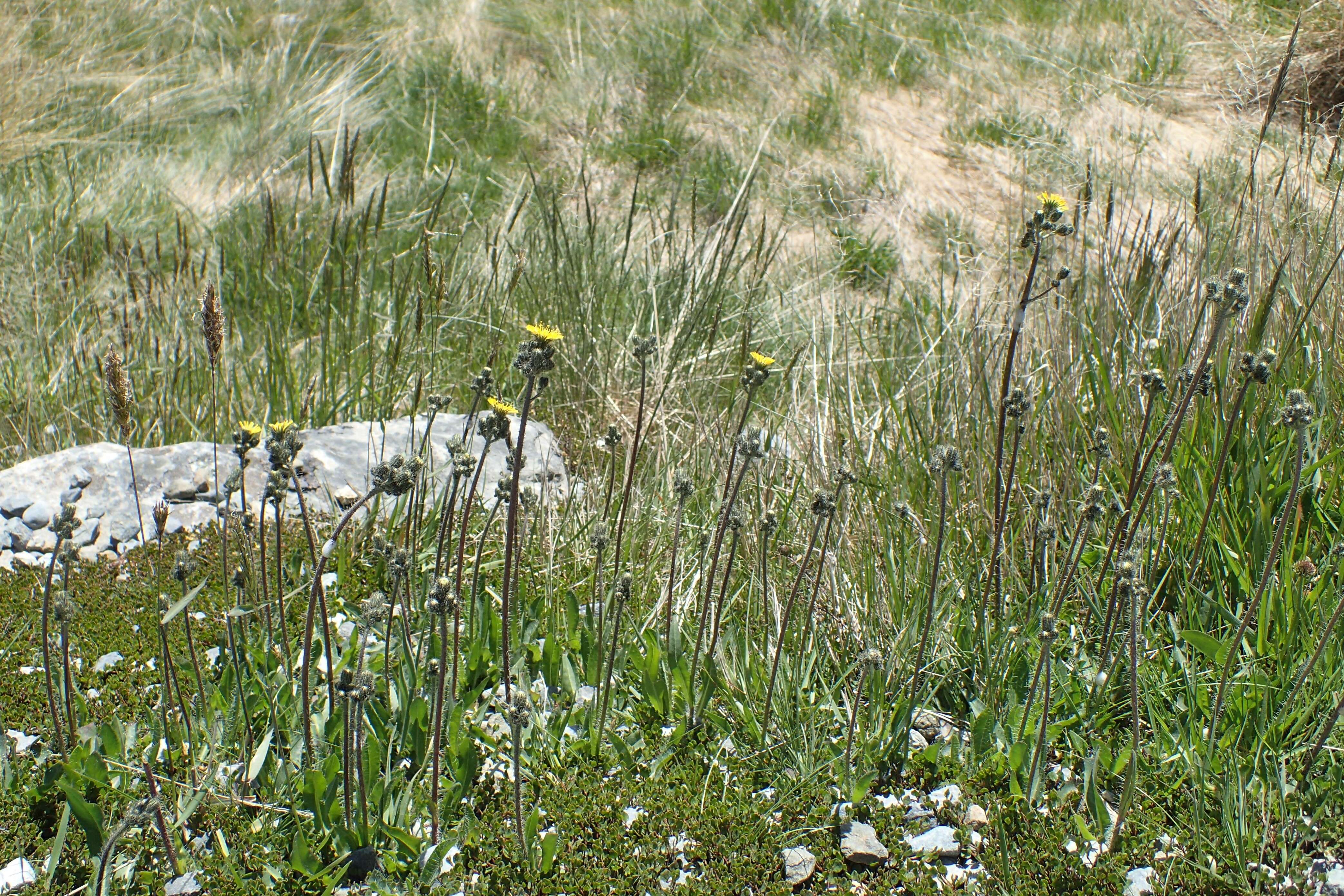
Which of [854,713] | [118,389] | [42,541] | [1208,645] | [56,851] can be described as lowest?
[42,541]

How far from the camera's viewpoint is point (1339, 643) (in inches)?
86.0

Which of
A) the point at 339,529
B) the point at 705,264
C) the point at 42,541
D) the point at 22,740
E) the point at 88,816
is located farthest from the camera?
the point at 705,264

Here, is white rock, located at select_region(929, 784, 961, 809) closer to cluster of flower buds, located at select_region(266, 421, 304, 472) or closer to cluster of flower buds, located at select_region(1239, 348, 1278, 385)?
cluster of flower buds, located at select_region(1239, 348, 1278, 385)

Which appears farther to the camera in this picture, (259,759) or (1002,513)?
(1002,513)

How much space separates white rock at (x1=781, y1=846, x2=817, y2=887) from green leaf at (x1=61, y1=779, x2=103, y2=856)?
129 cm

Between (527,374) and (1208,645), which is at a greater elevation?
(527,374)

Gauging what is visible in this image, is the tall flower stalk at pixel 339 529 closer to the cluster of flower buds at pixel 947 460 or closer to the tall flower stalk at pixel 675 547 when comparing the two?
the tall flower stalk at pixel 675 547

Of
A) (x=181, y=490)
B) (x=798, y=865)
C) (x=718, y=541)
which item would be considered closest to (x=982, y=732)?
(x=798, y=865)

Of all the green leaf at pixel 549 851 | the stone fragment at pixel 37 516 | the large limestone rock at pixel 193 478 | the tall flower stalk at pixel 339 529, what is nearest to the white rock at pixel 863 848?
the green leaf at pixel 549 851

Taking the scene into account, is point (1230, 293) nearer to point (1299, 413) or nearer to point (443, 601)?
point (1299, 413)

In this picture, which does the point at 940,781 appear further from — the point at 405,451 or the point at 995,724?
the point at 405,451

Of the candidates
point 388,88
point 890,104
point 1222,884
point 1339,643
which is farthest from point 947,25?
point 1222,884

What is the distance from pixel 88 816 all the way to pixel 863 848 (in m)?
1.48

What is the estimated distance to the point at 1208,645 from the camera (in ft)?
7.23
